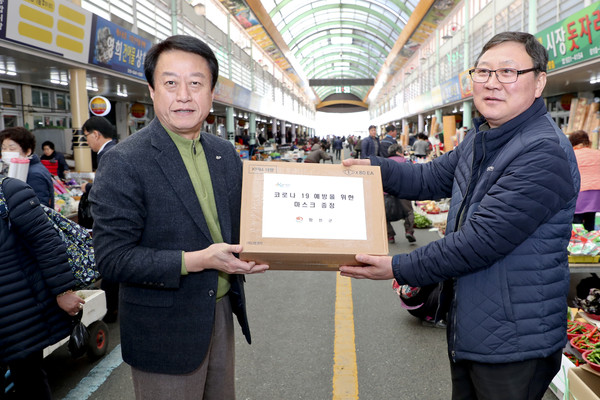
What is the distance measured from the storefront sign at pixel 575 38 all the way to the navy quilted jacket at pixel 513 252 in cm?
788

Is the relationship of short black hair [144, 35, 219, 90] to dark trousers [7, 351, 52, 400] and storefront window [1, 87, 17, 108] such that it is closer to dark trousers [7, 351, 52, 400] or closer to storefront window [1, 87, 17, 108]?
dark trousers [7, 351, 52, 400]

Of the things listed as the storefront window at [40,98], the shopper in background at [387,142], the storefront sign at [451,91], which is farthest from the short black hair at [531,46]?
the storefront sign at [451,91]

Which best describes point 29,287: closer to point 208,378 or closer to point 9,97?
point 208,378

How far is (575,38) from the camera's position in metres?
8.56

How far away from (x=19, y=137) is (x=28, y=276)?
7.31 feet

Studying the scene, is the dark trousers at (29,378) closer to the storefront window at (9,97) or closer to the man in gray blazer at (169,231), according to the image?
the man in gray blazer at (169,231)

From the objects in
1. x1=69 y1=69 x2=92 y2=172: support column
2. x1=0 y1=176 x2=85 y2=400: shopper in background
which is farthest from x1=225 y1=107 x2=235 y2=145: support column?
x1=0 y1=176 x2=85 y2=400: shopper in background

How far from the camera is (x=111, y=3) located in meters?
10.5

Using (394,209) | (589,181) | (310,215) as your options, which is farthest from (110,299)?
(589,181)

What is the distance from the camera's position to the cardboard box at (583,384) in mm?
2479

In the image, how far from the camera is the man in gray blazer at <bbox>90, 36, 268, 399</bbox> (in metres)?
1.63

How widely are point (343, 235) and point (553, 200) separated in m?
0.81

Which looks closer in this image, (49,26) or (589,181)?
(589,181)

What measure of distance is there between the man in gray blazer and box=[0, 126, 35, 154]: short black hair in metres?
3.03
